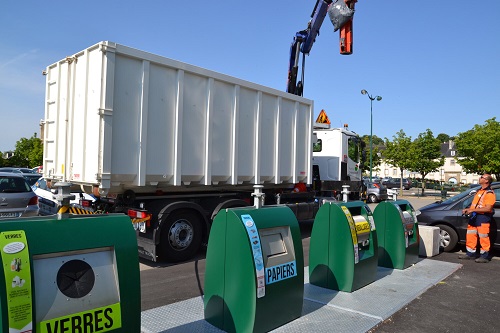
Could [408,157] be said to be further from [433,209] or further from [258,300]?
[258,300]

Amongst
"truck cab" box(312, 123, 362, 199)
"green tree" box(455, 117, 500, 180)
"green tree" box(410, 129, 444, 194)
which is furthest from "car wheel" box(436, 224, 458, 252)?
"green tree" box(410, 129, 444, 194)

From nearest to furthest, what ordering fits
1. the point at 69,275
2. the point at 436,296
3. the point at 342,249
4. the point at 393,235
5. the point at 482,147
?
the point at 69,275 → the point at 342,249 → the point at 436,296 → the point at 393,235 → the point at 482,147

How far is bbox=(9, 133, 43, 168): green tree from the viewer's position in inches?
1764

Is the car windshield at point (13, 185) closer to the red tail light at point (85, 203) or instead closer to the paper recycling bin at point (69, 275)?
the red tail light at point (85, 203)

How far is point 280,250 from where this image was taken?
3.99m

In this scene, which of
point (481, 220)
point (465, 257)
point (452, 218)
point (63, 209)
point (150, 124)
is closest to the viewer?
point (63, 209)

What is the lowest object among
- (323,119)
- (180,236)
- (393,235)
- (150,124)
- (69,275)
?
(180,236)

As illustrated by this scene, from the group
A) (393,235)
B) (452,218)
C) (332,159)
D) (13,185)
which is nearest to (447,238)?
(452,218)

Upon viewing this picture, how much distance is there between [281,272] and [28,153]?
5289 centimetres

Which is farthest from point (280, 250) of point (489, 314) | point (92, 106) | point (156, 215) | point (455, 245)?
point (455, 245)

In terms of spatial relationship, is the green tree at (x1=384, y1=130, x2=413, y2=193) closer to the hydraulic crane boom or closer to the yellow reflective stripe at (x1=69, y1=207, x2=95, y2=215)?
the hydraulic crane boom

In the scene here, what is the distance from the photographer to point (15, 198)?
9367 millimetres

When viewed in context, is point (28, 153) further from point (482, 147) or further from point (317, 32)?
point (482, 147)

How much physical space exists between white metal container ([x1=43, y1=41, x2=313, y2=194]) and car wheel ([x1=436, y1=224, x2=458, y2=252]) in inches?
161
